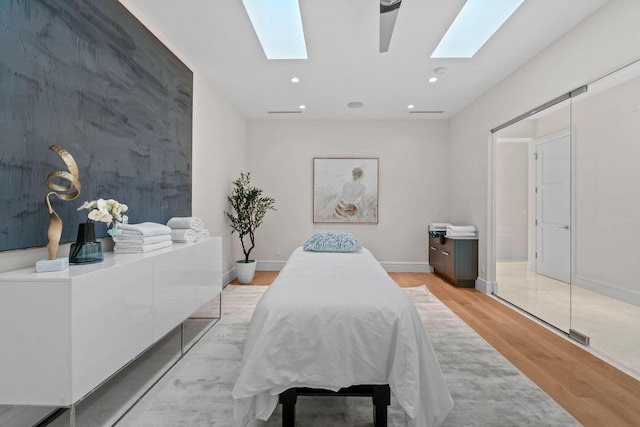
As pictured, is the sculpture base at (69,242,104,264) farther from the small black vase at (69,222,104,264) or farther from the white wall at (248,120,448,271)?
the white wall at (248,120,448,271)

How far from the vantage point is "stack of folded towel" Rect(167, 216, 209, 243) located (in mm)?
2557

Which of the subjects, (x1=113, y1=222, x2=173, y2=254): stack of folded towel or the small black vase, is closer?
the small black vase

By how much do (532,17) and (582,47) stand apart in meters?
0.50

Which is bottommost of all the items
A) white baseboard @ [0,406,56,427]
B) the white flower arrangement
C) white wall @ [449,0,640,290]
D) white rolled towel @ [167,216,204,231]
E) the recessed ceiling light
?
white baseboard @ [0,406,56,427]

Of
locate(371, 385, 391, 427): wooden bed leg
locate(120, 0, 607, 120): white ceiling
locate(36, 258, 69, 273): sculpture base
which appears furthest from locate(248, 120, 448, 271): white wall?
locate(36, 258, 69, 273): sculpture base

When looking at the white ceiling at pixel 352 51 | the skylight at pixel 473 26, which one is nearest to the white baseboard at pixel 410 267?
the white ceiling at pixel 352 51

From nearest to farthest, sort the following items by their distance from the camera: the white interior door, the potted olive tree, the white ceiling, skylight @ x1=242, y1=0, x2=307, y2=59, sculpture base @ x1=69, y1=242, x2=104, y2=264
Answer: sculpture base @ x1=69, y1=242, x2=104, y2=264, the white ceiling, skylight @ x1=242, y1=0, x2=307, y2=59, the white interior door, the potted olive tree

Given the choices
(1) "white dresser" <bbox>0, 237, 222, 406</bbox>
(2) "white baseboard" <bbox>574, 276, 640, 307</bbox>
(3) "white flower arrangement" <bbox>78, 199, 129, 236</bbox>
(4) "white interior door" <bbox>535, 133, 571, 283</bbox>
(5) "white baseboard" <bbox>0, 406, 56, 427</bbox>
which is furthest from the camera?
(4) "white interior door" <bbox>535, 133, 571, 283</bbox>

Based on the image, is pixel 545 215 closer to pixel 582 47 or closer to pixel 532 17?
pixel 582 47

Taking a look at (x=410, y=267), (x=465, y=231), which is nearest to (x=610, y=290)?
(x=465, y=231)

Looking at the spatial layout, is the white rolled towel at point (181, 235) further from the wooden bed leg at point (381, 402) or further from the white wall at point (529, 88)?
the white wall at point (529, 88)

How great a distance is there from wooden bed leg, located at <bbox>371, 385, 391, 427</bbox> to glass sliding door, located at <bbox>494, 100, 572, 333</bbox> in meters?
2.23

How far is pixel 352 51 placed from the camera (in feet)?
9.87

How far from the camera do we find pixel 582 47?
99.0 inches
